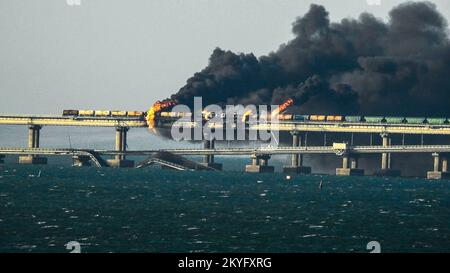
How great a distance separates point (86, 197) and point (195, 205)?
71.5 ft

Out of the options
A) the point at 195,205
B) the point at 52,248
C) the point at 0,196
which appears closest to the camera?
the point at 52,248

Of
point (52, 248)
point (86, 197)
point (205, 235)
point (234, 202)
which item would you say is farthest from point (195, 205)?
point (52, 248)

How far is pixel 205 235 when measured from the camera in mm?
122875

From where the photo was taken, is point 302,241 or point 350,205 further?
point 350,205

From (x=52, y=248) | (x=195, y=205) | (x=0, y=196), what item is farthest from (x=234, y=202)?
(x=52, y=248)

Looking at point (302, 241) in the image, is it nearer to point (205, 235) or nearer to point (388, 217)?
point (205, 235)
